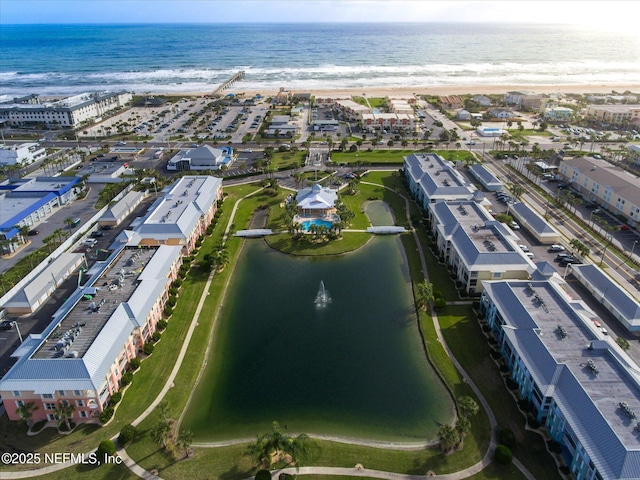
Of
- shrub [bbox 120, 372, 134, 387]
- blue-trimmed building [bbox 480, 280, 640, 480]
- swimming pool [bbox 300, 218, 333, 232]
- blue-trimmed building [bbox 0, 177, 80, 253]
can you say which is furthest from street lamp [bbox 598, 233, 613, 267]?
blue-trimmed building [bbox 0, 177, 80, 253]

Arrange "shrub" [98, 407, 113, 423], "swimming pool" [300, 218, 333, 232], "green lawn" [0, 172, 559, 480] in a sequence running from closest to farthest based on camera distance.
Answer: "green lawn" [0, 172, 559, 480] < "shrub" [98, 407, 113, 423] < "swimming pool" [300, 218, 333, 232]

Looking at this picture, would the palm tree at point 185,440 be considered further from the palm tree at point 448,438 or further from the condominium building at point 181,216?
the condominium building at point 181,216

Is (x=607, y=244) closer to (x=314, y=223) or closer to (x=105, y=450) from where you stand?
(x=314, y=223)

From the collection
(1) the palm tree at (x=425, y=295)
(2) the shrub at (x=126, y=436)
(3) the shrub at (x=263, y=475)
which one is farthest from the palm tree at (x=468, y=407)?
(2) the shrub at (x=126, y=436)

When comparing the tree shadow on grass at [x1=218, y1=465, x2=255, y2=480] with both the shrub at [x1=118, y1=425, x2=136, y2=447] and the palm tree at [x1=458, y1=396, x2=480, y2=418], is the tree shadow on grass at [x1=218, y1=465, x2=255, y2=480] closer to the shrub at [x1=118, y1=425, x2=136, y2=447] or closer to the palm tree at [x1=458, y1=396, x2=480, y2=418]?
the shrub at [x1=118, y1=425, x2=136, y2=447]

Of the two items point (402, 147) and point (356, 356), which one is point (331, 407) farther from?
point (402, 147)

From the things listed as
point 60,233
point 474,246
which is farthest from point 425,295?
point 60,233
